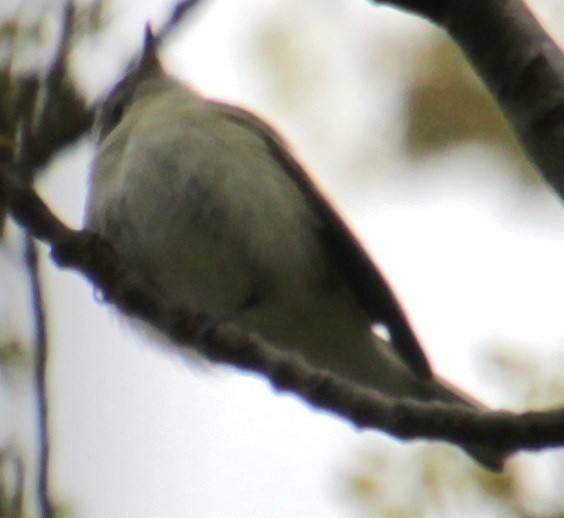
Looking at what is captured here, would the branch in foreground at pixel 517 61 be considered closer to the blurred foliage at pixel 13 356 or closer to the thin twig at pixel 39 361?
the thin twig at pixel 39 361

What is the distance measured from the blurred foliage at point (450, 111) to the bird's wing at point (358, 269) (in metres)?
1.40

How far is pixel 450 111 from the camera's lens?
497 centimetres

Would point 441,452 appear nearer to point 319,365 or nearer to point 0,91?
point 319,365

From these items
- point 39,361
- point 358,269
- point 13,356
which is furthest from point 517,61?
point 13,356

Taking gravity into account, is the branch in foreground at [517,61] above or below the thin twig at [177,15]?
above

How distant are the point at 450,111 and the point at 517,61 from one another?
9.61 feet

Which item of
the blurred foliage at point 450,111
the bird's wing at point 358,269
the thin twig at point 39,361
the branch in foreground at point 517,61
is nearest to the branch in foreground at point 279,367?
the thin twig at point 39,361

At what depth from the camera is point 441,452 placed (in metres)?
3.98

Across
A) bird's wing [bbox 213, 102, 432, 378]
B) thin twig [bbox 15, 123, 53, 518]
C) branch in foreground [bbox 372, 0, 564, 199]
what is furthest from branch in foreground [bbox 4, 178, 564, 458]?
bird's wing [bbox 213, 102, 432, 378]

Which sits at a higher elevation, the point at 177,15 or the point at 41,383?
the point at 177,15

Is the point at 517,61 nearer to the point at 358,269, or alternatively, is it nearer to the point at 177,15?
the point at 177,15

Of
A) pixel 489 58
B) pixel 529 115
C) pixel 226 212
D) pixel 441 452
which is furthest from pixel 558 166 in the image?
pixel 441 452

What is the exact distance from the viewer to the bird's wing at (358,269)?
Answer: 325cm

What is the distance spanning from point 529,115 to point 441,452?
2159 millimetres
